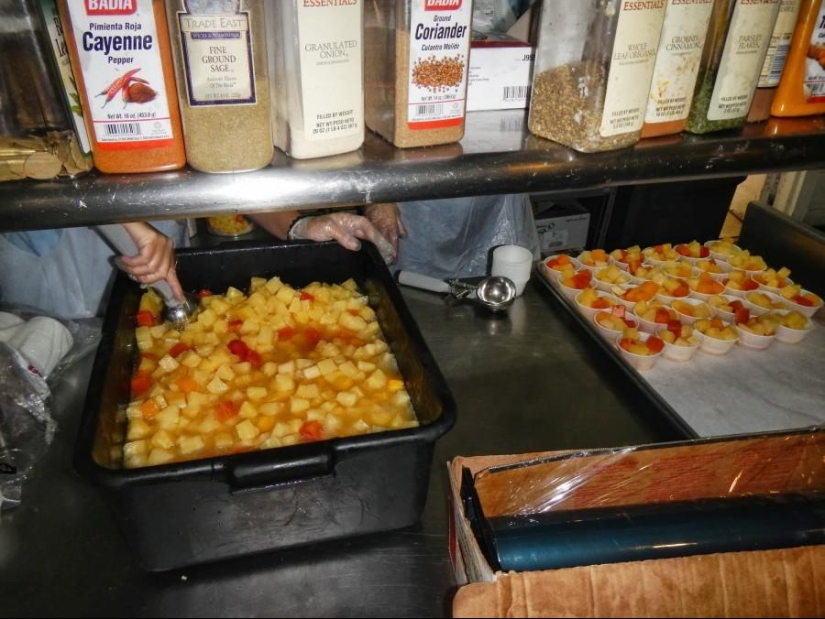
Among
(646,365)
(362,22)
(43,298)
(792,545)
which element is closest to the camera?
(362,22)

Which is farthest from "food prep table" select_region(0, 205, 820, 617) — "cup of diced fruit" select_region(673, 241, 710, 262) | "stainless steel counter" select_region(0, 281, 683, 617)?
"cup of diced fruit" select_region(673, 241, 710, 262)

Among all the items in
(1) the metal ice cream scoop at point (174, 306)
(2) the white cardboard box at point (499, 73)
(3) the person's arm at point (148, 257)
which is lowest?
(1) the metal ice cream scoop at point (174, 306)

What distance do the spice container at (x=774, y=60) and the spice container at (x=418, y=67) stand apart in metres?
0.46

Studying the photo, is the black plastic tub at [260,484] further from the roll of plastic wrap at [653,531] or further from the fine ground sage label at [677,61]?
the fine ground sage label at [677,61]

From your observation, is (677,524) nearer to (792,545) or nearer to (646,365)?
(792,545)

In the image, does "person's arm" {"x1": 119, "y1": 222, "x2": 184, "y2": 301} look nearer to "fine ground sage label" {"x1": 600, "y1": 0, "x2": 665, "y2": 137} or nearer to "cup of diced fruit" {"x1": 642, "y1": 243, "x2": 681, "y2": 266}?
"fine ground sage label" {"x1": 600, "y1": 0, "x2": 665, "y2": 137}

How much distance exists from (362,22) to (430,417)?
0.56m

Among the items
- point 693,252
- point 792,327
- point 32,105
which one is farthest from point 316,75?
point 693,252

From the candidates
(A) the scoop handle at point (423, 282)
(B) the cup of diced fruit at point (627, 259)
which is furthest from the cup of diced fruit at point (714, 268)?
(A) the scoop handle at point (423, 282)

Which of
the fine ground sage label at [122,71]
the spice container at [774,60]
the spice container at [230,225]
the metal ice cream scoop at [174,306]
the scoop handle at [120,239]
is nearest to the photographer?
the fine ground sage label at [122,71]

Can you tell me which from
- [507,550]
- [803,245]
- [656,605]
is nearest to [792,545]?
[656,605]

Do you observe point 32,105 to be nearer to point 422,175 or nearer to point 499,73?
point 422,175

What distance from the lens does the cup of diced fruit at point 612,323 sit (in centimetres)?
141

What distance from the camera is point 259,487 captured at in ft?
2.54
